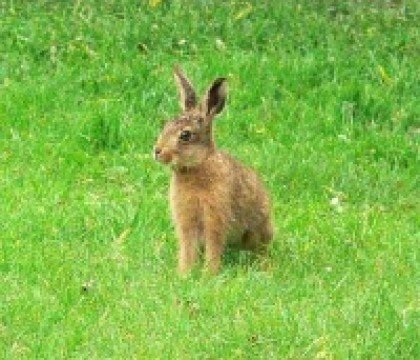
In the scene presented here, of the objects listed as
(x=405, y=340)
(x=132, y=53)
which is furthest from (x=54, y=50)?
(x=405, y=340)

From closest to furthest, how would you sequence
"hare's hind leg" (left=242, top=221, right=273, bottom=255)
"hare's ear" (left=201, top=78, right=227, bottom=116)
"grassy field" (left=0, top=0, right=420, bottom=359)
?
1. "grassy field" (left=0, top=0, right=420, bottom=359)
2. "hare's ear" (left=201, top=78, right=227, bottom=116)
3. "hare's hind leg" (left=242, top=221, right=273, bottom=255)

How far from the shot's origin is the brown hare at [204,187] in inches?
271

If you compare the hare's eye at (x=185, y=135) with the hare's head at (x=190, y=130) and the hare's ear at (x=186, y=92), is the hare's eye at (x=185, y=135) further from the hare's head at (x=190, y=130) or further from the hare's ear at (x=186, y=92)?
the hare's ear at (x=186, y=92)

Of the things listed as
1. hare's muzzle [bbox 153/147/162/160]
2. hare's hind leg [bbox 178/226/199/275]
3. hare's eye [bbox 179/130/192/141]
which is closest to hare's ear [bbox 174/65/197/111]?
hare's eye [bbox 179/130/192/141]

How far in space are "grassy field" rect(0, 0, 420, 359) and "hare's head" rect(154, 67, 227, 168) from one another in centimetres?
54

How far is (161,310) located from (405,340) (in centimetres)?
108

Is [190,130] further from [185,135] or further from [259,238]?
[259,238]

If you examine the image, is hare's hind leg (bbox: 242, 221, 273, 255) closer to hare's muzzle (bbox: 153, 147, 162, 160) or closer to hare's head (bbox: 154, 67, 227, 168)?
hare's head (bbox: 154, 67, 227, 168)

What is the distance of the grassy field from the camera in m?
6.03

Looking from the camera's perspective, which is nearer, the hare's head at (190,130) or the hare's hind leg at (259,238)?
the hare's head at (190,130)

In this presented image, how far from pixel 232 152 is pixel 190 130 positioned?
77.9 inches

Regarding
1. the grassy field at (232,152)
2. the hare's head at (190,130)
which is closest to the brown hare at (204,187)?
the hare's head at (190,130)

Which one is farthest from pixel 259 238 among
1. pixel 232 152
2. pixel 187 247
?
pixel 232 152

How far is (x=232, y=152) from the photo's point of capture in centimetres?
889
